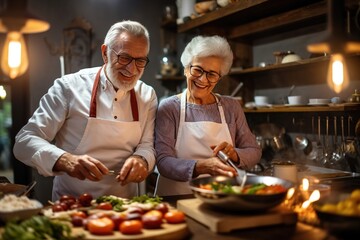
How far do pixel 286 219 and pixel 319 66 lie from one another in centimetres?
192

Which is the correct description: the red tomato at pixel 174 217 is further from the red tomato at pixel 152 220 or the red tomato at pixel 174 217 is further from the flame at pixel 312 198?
the flame at pixel 312 198

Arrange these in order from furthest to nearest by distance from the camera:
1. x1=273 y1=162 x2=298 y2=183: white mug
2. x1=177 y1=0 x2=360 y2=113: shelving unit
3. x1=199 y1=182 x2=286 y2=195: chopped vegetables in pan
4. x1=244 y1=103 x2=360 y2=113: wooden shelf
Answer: x1=177 y1=0 x2=360 y2=113: shelving unit, x1=244 y1=103 x2=360 y2=113: wooden shelf, x1=273 y1=162 x2=298 y2=183: white mug, x1=199 y1=182 x2=286 y2=195: chopped vegetables in pan

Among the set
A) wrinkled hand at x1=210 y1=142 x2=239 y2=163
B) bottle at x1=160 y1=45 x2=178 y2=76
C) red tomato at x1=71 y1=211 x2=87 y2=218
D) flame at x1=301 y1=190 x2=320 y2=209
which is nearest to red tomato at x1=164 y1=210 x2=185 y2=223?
red tomato at x1=71 y1=211 x2=87 y2=218

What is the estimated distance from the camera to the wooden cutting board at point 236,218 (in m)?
1.56

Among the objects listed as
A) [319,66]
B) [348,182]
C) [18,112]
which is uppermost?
[319,66]

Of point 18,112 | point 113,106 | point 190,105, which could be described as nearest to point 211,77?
point 190,105

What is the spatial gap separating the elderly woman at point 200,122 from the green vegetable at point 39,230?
1.03m

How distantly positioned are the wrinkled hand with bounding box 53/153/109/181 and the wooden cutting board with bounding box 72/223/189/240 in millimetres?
411

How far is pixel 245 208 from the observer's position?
5.27ft

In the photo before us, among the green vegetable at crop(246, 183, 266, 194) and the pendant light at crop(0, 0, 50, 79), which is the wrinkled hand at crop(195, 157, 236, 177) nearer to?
the green vegetable at crop(246, 183, 266, 194)

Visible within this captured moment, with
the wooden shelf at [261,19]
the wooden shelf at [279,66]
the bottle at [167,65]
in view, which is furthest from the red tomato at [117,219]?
the bottle at [167,65]

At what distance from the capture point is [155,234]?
1.48 metres

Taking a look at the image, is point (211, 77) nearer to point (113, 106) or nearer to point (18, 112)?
point (113, 106)

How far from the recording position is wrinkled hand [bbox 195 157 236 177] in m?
2.12
